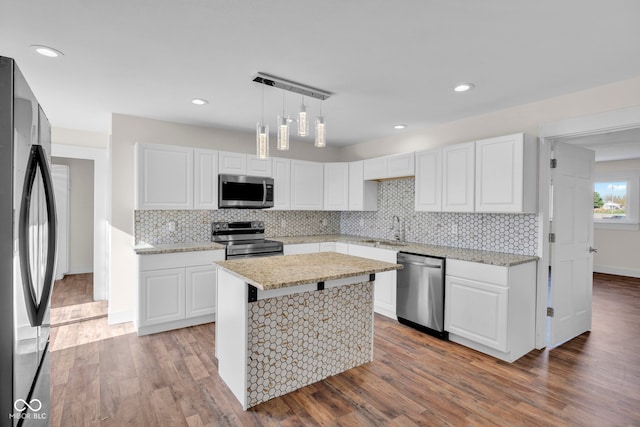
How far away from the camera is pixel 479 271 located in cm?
299

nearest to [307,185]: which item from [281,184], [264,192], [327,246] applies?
[281,184]

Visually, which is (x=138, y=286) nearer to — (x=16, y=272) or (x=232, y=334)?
(x=232, y=334)

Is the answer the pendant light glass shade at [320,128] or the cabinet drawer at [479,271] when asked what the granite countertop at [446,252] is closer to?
the cabinet drawer at [479,271]

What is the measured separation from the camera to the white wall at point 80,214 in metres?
6.13

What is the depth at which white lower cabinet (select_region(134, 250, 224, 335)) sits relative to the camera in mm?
3328

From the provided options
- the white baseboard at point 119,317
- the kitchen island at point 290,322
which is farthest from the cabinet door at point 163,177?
the kitchen island at point 290,322

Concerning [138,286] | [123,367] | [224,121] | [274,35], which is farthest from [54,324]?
[274,35]

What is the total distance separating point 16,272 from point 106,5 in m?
1.41

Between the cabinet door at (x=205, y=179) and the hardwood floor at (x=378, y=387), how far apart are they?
5.05ft

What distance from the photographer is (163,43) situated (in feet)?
6.82

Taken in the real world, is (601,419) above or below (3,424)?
below

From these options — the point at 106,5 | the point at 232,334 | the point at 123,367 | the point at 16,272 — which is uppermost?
the point at 106,5

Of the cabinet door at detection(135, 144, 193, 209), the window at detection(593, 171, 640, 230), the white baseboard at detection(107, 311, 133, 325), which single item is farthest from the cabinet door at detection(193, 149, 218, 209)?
the window at detection(593, 171, 640, 230)

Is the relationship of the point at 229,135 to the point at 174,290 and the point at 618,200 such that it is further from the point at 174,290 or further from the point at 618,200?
the point at 618,200
